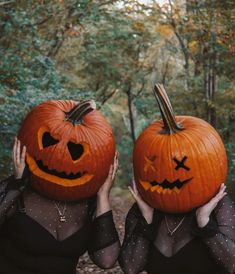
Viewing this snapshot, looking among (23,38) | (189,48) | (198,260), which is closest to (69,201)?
(198,260)

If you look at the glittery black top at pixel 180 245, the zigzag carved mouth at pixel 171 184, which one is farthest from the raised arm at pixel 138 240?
the zigzag carved mouth at pixel 171 184

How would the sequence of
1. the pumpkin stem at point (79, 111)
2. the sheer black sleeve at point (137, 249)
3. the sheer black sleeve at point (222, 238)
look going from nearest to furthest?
the sheer black sleeve at point (222, 238) < the sheer black sleeve at point (137, 249) < the pumpkin stem at point (79, 111)

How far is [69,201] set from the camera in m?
3.19

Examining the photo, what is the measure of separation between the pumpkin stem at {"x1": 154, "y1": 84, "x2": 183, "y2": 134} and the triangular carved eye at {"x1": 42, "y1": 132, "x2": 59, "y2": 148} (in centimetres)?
75

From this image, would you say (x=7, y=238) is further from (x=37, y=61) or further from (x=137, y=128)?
(x=137, y=128)

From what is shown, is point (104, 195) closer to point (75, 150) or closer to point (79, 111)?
point (75, 150)

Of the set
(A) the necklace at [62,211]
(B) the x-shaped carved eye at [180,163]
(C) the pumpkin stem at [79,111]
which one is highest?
(C) the pumpkin stem at [79,111]

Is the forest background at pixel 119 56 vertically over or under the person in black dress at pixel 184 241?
under

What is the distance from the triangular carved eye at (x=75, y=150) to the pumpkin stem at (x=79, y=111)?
17 cm

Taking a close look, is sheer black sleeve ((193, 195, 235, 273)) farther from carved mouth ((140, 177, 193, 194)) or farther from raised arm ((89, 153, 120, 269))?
raised arm ((89, 153, 120, 269))

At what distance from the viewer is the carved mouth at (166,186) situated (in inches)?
113

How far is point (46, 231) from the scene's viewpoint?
10.2 feet

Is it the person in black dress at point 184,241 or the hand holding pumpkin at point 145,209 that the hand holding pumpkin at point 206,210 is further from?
the hand holding pumpkin at point 145,209

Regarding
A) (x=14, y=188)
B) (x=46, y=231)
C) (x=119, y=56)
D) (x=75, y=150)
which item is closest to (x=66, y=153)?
(x=75, y=150)
